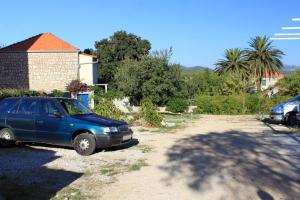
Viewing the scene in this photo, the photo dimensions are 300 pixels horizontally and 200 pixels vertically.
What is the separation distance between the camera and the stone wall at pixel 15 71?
45812 millimetres

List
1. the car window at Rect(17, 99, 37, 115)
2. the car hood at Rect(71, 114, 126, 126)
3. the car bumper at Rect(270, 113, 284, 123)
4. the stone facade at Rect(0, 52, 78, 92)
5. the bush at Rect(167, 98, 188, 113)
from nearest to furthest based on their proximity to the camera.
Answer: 1. the car hood at Rect(71, 114, 126, 126)
2. the car window at Rect(17, 99, 37, 115)
3. the car bumper at Rect(270, 113, 284, 123)
4. the bush at Rect(167, 98, 188, 113)
5. the stone facade at Rect(0, 52, 78, 92)

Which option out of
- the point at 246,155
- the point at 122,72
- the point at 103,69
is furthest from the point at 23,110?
the point at 103,69

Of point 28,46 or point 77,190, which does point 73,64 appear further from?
point 77,190

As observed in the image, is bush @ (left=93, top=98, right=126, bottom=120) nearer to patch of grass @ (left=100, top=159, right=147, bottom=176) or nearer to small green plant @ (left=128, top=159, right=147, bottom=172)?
small green plant @ (left=128, top=159, right=147, bottom=172)

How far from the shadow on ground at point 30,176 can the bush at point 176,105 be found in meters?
23.1

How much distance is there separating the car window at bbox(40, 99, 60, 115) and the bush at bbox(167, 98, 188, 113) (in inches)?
882

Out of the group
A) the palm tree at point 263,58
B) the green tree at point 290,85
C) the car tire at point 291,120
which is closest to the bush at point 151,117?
the car tire at point 291,120

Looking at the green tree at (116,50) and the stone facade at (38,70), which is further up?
the green tree at (116,50)

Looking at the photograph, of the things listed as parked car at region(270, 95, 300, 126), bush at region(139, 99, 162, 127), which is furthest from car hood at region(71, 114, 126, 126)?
parked car at region(270, 95, 300, 126)

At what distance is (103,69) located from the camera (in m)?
65.6

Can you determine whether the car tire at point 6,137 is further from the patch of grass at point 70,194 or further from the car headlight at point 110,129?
the patch of grass at point 70,194

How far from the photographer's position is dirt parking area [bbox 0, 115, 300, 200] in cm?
807

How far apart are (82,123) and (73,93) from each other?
27988mm

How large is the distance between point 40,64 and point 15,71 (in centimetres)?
265
